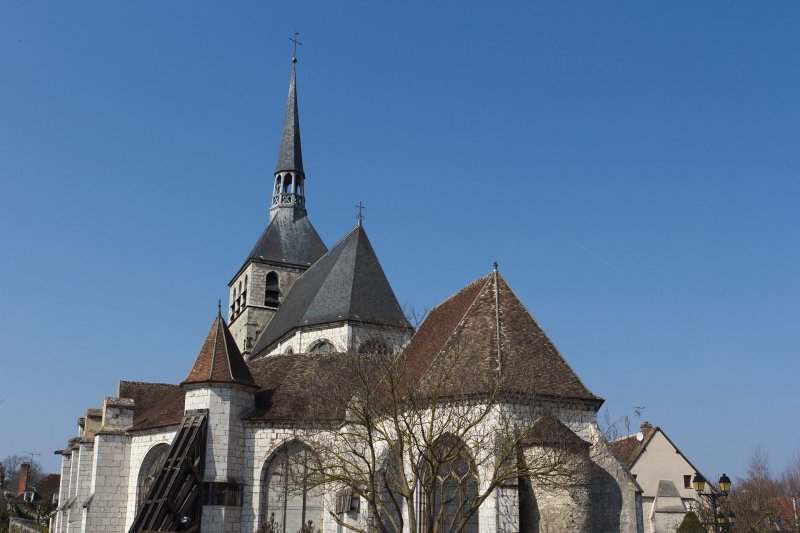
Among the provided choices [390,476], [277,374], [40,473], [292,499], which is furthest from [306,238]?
[40,473]

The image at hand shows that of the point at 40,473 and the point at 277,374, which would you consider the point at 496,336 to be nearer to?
the point at 277,374

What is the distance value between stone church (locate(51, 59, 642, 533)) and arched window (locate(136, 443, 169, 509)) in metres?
0.05

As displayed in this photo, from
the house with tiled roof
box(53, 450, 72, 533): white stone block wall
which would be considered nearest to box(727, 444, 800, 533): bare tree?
the house with tiled roof

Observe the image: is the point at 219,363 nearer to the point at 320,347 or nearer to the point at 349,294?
the point at 320,347

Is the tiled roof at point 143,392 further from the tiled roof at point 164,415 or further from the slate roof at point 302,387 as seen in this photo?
the slate roof at point 302,387

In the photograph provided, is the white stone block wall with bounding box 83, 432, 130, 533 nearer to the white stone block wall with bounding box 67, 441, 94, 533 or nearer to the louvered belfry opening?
the white stone block wall with bounding box 67, 441, 94, 533

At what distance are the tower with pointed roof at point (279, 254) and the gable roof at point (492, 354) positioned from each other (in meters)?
19.8

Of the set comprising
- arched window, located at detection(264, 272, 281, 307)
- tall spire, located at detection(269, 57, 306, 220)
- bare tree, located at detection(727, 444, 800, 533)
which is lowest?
bare tree, located at detection(727, 444, 800, 533)

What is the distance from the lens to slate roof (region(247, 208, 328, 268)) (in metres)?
42.7

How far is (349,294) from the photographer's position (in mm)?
29734

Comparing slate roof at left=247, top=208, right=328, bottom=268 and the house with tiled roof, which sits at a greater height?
slate roof at left=247, top=208, right=328, bottom=268

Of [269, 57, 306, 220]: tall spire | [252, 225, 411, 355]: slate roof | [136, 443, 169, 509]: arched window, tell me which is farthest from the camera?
[269, 57, 306, 220]: tall spire

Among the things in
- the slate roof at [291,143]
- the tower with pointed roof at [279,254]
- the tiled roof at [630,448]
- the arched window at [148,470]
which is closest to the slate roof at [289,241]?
the tower with pointed roof at [279,254]

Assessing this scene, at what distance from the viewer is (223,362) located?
22.7 metres
